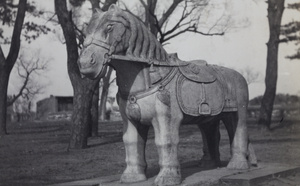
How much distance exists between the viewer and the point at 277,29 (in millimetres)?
18781

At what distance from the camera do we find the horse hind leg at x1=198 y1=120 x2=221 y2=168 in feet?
25.3

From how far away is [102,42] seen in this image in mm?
5551

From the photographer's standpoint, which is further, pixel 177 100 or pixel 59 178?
pixel 59 178

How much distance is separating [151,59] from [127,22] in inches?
22.0

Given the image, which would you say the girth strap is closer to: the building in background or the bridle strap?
the bridle strap

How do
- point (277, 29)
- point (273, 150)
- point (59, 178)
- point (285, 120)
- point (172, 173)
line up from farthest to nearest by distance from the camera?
1. point (285, 120)
2. point (277, 29)
3. point (273, 150)
4. point (59, 178)
5. point (172, 173)

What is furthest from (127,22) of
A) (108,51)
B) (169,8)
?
(169,8)

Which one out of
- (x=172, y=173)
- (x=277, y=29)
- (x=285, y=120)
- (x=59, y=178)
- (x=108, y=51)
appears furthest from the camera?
(x=285, y=120)

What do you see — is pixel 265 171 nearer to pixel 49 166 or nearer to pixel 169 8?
pixel 49 166

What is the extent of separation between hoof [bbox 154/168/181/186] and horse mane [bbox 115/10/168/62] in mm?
1419

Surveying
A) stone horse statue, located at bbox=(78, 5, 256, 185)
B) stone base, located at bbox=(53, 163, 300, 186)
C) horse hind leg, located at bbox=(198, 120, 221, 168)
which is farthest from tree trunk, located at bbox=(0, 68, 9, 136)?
stone horse statue, located at bbox=(78, 5, 256, 185)

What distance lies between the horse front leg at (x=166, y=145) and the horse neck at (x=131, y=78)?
0.36 metres

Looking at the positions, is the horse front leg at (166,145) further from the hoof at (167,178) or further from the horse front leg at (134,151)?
the horse front leg at (134,151)

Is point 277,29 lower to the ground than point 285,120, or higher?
higher
